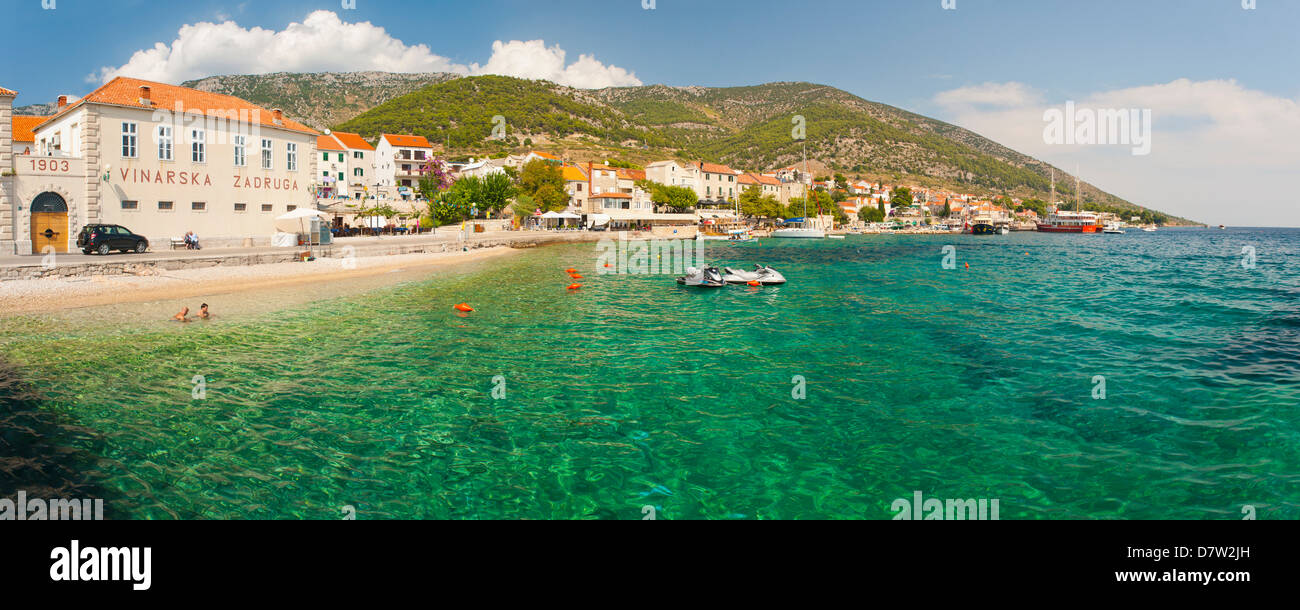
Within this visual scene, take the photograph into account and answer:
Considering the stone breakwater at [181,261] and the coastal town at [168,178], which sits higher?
the coastal town at [168,178]

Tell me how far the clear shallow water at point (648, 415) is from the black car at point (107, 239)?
1215 cm

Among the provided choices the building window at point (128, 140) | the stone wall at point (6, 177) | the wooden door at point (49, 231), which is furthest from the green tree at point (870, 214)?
the stone wall at point (6, 177)

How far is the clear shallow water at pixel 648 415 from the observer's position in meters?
7.04

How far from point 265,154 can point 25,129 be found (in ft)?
50.5

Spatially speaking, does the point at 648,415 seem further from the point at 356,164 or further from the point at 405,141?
the point at 405,141

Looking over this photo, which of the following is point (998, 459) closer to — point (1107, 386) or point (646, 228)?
point (1107, 386)

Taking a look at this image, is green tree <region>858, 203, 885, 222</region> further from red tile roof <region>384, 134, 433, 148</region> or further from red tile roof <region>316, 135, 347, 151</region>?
red tile roof <region>316, 135, 347, 151</region>

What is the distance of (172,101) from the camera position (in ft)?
101

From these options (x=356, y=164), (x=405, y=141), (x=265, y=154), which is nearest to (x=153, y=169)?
(x=265, y=154)

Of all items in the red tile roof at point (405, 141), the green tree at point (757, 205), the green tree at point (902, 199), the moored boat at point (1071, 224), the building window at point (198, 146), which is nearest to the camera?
the building window at point (198, 146)

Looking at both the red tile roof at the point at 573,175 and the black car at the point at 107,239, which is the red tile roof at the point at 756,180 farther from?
the black car at the point at 107,239

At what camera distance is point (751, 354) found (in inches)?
586
